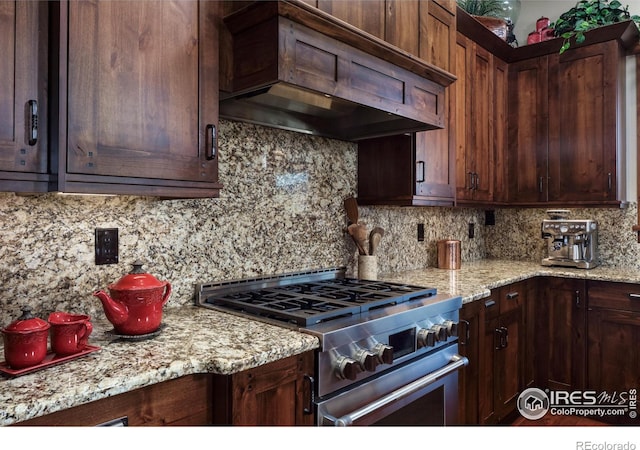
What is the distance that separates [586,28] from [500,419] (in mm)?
2519

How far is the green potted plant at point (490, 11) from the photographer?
3137 millimetres

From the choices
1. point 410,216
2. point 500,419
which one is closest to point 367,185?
point 410,216

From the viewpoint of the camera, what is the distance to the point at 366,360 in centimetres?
147

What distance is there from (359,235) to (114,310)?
1.36 metres

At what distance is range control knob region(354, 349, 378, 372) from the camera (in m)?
1.46

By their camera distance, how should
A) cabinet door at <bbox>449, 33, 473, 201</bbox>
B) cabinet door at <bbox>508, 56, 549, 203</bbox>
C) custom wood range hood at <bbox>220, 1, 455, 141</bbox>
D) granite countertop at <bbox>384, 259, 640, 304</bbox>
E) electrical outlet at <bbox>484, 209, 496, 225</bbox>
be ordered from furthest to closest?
electrical outlet at <bbox>484, 209, 496, 225</bbox>, cabinet door at <bbox>508, 56, 549, 203</bbox>, cabinet door at <bbox>449, 33, 473, 201</bbox>, granite countertop at <bbox>384, 259, 640, 304</bbox>, custom wood range hood at <bbox>220, 1, 455, 141</bbox>

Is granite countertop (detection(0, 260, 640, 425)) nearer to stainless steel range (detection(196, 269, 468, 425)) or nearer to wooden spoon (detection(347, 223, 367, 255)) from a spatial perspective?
stainless steel range (detection(196, 269, 468, 425))

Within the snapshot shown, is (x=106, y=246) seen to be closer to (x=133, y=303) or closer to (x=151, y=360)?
(x=133, y=303)

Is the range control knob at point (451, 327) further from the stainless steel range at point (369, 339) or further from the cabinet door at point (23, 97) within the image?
the cabinet door at point (23, 97)

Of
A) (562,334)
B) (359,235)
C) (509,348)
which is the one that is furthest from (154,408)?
(562,334)

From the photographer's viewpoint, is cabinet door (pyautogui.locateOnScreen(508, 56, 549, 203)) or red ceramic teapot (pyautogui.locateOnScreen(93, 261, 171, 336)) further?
cabinet door (pyautogui.locateOnScreen(508, 56, 549, 203))

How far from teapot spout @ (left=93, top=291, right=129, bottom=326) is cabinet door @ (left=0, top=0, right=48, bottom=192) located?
335mm

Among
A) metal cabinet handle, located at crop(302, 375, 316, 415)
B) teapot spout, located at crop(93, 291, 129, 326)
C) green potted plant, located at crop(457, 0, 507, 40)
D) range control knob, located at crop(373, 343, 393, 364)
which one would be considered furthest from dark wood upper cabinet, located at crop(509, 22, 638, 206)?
teapot spout, located at crop(93, 291, 129, 326)

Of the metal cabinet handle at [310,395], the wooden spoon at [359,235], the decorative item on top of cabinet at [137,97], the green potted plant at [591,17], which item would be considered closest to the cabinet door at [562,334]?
the wooden spoon at [359,235]
